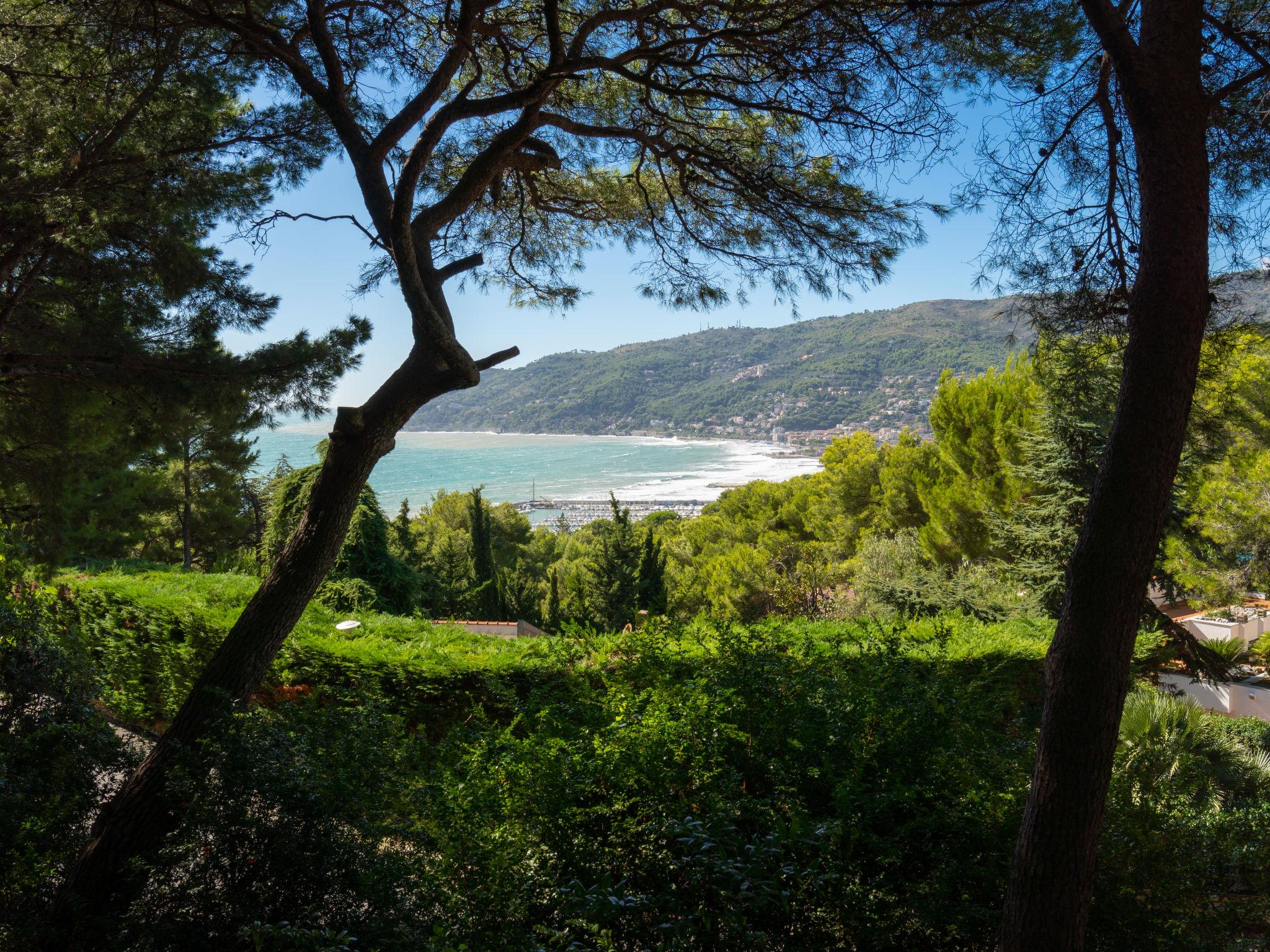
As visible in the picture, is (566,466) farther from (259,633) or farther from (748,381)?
(259,633)

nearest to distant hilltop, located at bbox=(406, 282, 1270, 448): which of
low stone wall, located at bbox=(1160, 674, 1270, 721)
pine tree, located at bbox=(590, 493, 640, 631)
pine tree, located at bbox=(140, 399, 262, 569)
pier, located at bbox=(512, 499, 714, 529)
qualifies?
pier, located at bbox=(512, 499, 714, 529)

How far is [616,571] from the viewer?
1756 cm

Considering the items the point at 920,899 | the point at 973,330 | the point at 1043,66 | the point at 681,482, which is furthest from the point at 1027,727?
the point at 681,482

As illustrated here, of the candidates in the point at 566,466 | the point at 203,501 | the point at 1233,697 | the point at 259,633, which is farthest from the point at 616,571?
the point at 566,466

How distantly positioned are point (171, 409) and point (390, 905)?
14.5ft

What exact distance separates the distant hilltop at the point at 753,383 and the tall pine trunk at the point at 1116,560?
5716 cm

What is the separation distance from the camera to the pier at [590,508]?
215 feet

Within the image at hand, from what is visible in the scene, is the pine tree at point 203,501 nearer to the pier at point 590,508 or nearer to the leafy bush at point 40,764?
the leafy bush at point 40,764

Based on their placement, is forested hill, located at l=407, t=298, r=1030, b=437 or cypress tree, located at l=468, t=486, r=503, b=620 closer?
cypress tree, located at l=468, t=486, r=503, b=620

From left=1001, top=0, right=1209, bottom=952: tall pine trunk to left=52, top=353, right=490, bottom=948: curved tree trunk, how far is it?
247cm

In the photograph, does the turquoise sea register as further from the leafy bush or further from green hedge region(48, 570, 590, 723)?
the leafy bush

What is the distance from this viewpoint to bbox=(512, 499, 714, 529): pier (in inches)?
2584

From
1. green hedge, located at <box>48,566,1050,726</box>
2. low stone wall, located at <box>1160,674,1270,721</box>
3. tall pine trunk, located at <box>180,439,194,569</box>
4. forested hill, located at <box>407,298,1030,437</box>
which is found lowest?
low stone wall, located at <box>1160,674,1270,721</box>

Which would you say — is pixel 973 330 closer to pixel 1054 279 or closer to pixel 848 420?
pixel 848 420
